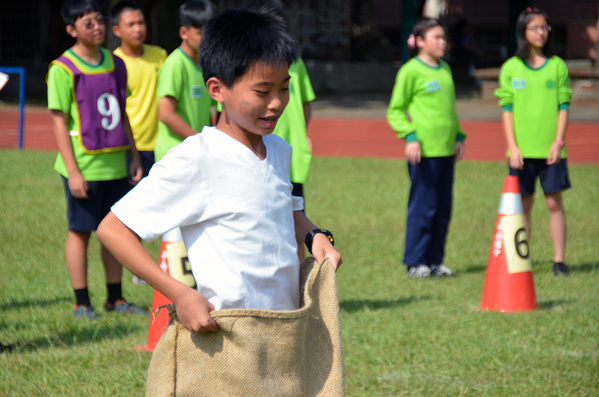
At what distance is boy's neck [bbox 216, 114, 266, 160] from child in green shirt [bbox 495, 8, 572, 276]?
3.95 meters

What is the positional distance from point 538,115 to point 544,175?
481 mm

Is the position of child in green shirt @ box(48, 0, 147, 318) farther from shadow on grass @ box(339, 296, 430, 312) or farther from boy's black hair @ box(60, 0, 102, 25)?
shadow on grass @ box(339, 296, 430, 312)

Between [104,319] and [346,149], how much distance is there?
10511 millimetres

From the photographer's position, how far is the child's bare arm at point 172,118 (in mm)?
4492

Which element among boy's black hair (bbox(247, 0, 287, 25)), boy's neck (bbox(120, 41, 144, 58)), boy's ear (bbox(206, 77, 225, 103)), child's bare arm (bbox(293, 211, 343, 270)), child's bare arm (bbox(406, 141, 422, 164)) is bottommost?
child's bare arm (bbox(406, 141, 422, 164))

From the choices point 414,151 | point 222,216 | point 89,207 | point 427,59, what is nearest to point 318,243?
point 222,216

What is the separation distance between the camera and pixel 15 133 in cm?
1623

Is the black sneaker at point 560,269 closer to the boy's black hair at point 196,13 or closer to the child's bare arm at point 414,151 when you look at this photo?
the child's bare arm at point 414,151

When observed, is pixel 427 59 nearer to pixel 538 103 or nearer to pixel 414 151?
pixel 414 151

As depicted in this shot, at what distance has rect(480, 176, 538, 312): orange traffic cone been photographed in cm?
466

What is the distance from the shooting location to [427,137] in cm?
562

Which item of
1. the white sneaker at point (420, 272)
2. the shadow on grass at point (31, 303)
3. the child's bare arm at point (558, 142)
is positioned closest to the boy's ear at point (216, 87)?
the shadow on grass at point (31, 303)

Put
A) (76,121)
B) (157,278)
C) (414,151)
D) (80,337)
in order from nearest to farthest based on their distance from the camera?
(157,278) → (80,337) → (76,121) → (414,151)

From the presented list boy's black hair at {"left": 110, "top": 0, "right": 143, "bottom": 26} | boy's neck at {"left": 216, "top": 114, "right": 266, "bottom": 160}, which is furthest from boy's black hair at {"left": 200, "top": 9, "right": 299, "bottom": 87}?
boy's black hair at {"left": 110, "top": 0, "right": 143, "bottom": 26}
